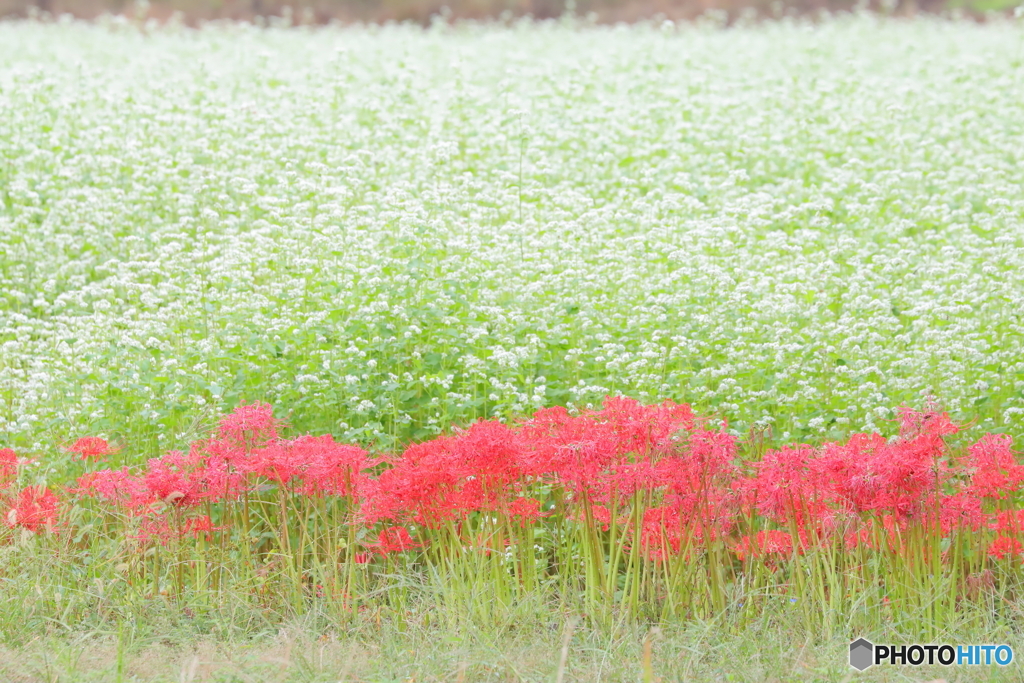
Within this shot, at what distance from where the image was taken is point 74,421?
566 cm

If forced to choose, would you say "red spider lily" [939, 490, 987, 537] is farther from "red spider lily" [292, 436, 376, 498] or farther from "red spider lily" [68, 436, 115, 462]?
"red spider lily" [68, 436, 115, 462]

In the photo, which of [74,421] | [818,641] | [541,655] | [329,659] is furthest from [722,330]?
[74,421]

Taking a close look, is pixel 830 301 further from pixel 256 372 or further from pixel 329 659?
pixel 329 659

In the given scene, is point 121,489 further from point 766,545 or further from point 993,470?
point 993,470

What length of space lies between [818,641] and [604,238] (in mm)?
4044

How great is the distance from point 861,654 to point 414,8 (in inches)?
909

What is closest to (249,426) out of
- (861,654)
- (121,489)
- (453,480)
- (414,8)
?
(121,489)

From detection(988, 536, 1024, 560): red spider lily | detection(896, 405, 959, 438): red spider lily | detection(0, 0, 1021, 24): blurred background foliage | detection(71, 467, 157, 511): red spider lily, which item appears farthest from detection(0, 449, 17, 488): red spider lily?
detection(0, 0, 1021, 24): blurred background foliage

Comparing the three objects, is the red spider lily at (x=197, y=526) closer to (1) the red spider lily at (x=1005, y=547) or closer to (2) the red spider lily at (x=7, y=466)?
(2) the red spider lily at (x=7, y=466)

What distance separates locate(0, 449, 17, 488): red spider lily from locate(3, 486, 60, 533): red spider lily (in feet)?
0.34

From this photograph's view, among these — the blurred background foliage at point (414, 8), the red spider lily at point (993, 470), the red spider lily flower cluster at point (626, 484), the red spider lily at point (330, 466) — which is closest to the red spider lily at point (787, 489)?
the red spider lily flower cluster at point (626, 484)

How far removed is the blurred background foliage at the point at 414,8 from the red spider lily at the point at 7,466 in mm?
20911

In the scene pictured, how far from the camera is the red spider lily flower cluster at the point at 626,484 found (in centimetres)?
444

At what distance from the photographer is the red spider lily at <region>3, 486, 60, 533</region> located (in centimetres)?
470
